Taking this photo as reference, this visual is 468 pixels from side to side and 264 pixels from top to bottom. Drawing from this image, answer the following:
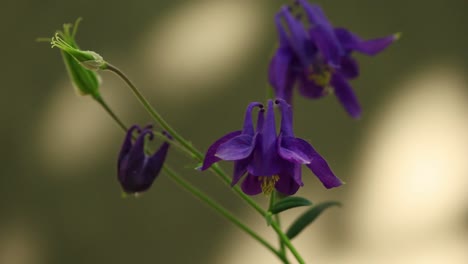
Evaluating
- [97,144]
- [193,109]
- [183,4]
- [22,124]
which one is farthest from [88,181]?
[183,4]

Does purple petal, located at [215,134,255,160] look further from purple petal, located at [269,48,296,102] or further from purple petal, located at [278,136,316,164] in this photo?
purple petal, located at [269,48,296,102]

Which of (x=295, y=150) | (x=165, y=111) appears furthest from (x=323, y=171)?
(x=165, y=111)

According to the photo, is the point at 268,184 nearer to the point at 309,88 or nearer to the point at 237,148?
the point at 237,148

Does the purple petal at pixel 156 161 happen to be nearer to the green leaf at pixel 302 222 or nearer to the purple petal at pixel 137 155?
the purple petal at pixel 137 155

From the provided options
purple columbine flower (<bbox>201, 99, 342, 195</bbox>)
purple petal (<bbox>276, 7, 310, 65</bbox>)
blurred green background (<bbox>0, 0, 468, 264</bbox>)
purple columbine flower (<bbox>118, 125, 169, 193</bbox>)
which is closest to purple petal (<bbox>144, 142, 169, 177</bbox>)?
purple columbine flower (<bbox>118, 125, 169, 193</bbox>)

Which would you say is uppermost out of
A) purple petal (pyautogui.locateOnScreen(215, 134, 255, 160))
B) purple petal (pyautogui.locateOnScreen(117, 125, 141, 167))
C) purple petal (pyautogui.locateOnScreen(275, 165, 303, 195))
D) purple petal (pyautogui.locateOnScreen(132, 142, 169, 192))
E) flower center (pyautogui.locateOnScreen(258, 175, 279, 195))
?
purple petal (pyautogui.locateOnScreen(117, 125, 141, 167))

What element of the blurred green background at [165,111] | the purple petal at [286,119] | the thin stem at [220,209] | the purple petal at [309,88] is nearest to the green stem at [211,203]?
the thin stem at [220,209]
